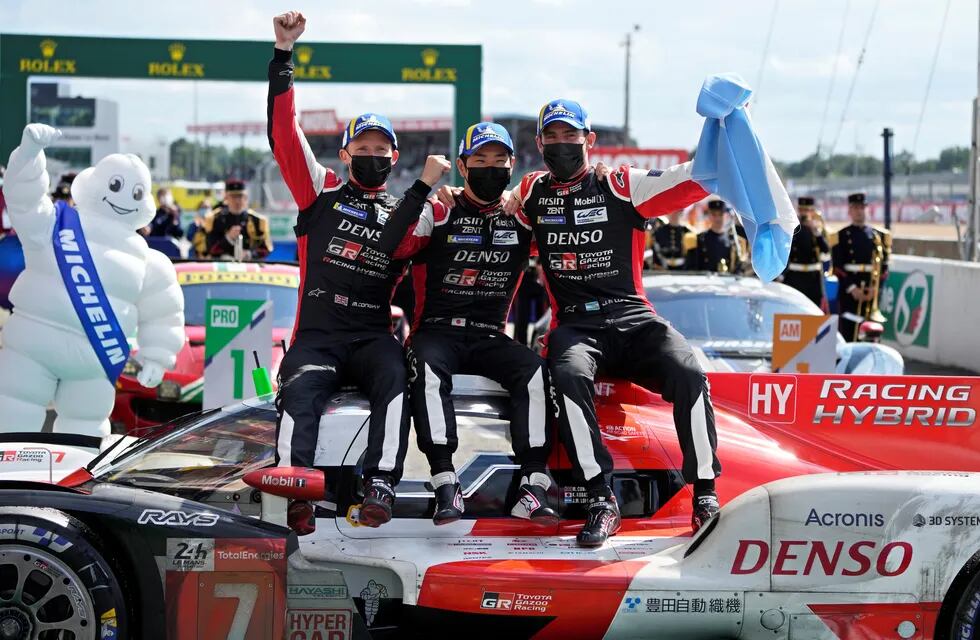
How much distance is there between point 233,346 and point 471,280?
314 centimetres

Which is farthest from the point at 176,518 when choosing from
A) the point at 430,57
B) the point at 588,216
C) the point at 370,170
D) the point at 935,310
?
the point at 430,57

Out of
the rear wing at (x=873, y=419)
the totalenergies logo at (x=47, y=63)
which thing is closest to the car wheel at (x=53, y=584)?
the rear wing at (x=873, y=419)

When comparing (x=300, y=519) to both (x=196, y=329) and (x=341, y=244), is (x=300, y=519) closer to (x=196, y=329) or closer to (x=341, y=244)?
(x=341, y=244)

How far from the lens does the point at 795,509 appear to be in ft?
13.9

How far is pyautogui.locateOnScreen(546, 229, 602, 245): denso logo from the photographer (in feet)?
16.9

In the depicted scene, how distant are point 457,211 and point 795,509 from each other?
1.95m

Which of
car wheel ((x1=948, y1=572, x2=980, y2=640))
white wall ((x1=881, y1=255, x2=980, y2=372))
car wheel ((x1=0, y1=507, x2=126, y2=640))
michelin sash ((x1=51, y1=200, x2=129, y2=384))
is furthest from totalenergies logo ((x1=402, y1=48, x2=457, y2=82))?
car wheel ((x1=948, y1=572, x2=980, y2=640))

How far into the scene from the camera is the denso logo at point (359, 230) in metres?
5.18

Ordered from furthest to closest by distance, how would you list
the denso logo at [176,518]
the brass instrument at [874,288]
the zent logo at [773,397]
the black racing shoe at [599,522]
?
the brass instrument at [874,288] < the zent logo at [773,397] < the black racing shoe at [599,522] < the denso logo at [176,518]

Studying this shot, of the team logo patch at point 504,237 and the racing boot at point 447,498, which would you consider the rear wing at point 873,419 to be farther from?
the racing boot at point 447,498

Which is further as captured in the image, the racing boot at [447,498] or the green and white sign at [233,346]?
the green and white sign at [233,346]

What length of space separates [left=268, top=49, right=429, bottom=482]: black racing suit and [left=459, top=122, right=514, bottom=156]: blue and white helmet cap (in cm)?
37

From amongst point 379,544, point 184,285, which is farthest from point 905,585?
point 184,285

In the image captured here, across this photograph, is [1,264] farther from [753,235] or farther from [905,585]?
[905,585]
